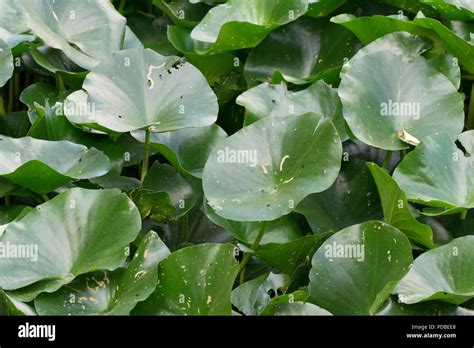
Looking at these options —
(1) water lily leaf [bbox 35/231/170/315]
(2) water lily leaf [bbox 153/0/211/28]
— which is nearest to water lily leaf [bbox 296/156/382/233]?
(1) water lily leaf [bbox 35/231/170/315]

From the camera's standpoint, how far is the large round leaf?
4.01 feet

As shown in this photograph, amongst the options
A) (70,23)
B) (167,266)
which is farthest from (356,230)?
(70,23)

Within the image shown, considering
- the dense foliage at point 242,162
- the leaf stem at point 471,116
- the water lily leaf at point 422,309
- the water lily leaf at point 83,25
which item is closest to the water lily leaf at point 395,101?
the dense foliage at point 242,162

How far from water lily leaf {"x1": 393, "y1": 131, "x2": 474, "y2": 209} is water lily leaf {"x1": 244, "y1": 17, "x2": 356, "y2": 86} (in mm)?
321

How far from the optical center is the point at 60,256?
3.53 feet

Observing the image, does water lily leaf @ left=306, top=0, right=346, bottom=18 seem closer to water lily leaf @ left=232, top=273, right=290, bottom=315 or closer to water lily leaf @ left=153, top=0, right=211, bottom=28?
water lily leaf @ left=153, top=0, right=211, bottom=28

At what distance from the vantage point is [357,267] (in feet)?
3.49

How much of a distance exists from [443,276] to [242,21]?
1.69ft

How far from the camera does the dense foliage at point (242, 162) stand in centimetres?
106

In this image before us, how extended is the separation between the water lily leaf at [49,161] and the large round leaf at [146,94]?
5cm

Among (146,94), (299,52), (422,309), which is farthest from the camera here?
(299,52)

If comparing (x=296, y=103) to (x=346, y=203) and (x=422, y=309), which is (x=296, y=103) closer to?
(x=346, y=203)

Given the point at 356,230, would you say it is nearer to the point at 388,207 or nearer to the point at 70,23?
the point at 388,207

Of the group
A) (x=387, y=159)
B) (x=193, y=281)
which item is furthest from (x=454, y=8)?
(x=193, y=281)
